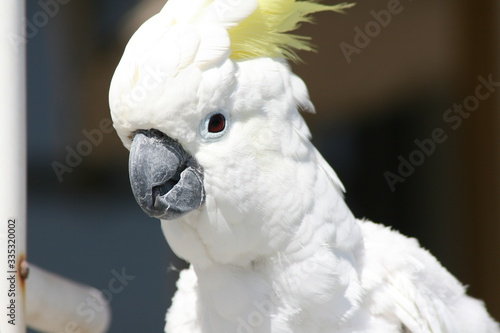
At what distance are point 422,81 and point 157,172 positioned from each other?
338cm

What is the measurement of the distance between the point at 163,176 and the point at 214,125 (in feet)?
0.56

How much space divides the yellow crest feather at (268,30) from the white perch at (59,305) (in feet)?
2.45

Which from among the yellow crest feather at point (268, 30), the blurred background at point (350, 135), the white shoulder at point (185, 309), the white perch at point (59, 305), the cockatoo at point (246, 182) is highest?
the yellow crest feather at point (268, 30)

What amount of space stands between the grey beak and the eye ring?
0.21 feet

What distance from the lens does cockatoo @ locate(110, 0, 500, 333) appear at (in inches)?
67.7

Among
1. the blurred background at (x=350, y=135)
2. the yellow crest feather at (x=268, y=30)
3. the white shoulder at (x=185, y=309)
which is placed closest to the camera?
the yellow crest feather at (x=268, y=30)

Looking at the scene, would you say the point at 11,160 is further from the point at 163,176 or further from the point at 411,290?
the point at 411,290

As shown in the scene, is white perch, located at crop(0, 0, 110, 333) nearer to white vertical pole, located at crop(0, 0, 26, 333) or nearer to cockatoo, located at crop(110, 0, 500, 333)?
white vertical pole, located at crop(0, 0, 26, 333)

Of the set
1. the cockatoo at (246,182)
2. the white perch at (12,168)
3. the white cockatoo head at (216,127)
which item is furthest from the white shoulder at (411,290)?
the white perch at (12,168)

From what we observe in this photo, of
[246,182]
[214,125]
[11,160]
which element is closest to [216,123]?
[214,125]

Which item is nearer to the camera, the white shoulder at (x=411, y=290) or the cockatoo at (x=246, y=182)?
the cockatoo at (x=246, y=182)

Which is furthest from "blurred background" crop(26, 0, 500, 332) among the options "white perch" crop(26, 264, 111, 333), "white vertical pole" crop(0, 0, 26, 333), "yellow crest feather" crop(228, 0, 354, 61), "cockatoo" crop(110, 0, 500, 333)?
"white vertical pole" crop(0, 0, 26, 333)

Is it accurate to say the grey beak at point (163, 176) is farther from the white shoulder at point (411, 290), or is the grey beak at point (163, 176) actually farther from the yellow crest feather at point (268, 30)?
the white shoulder at point (411, 290)

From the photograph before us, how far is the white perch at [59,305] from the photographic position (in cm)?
189
